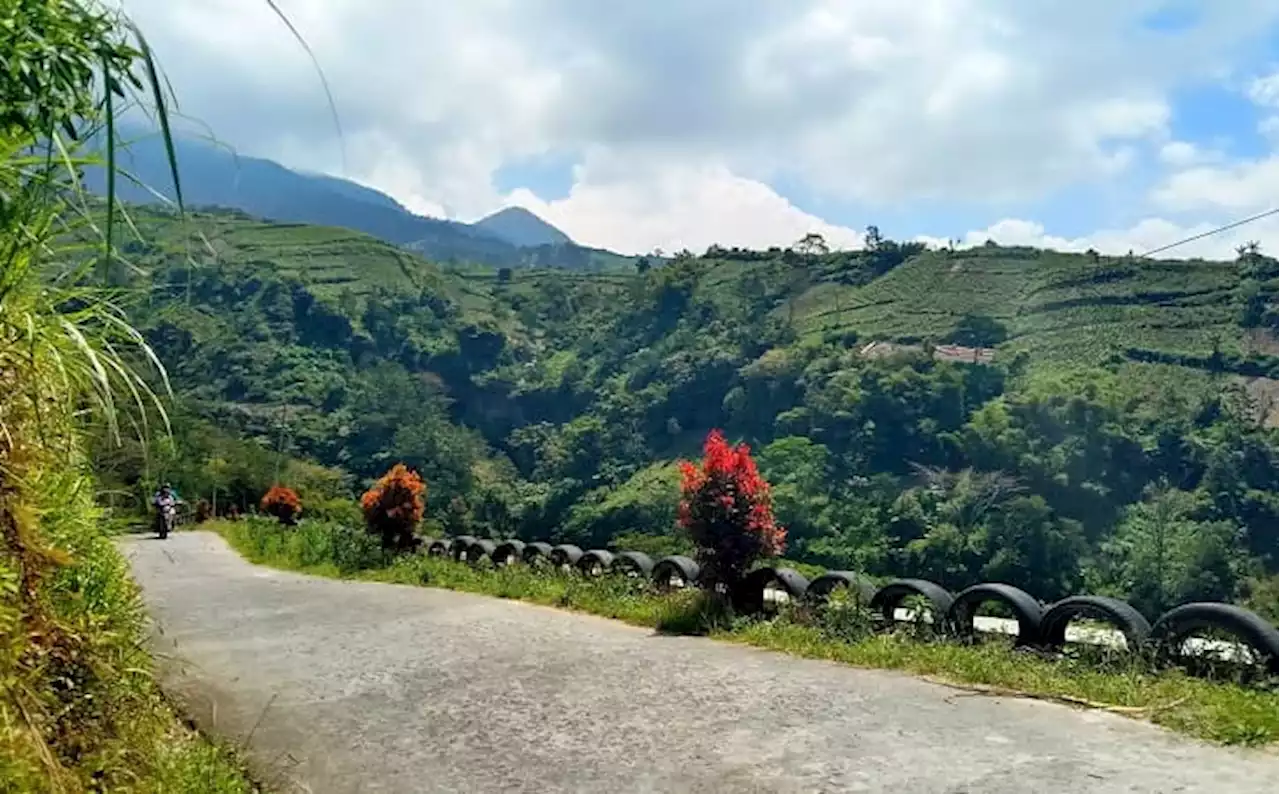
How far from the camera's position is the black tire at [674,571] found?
10375mm

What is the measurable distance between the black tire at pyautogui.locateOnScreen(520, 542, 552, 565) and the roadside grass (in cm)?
36

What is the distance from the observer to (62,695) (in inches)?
87.7

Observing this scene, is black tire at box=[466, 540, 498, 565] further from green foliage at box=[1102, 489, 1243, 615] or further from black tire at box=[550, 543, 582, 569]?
green foliage at box=[1102, 489, 1243, 615]

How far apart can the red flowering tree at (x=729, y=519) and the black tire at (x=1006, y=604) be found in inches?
85.8

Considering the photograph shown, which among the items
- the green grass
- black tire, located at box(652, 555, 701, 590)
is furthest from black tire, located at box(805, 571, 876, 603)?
the green grass

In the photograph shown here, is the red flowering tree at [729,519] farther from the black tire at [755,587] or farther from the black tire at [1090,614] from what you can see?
the black tire at [1090,614]

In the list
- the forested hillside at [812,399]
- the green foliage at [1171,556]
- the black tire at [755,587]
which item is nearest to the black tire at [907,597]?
the black tire at [755,587]

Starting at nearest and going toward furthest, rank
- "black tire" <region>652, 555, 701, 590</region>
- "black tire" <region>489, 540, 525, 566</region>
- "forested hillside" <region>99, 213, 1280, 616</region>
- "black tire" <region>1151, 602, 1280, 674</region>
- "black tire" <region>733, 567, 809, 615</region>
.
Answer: "black tire" <region>1151, 602, 1280, 674</region> < "black tire" <region>733, 567, 809, 615</region> < "black tire" <region>652, 555, 701, 590</region> < "black tire" <region>489, 540, 525, 566</region> < "forested hillside" <region>99, 213, 1280, 616</region>

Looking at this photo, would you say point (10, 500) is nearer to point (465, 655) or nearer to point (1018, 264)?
point (465, 655)

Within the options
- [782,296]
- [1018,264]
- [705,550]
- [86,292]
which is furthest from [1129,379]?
[86,292]

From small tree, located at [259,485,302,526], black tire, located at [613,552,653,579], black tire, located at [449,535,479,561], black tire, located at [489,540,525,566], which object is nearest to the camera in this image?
black tire, located at [613,552,653,579]

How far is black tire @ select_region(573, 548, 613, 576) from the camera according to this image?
1268cm

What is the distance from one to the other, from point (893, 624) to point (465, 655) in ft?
11.3

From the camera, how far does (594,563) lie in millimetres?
13133
